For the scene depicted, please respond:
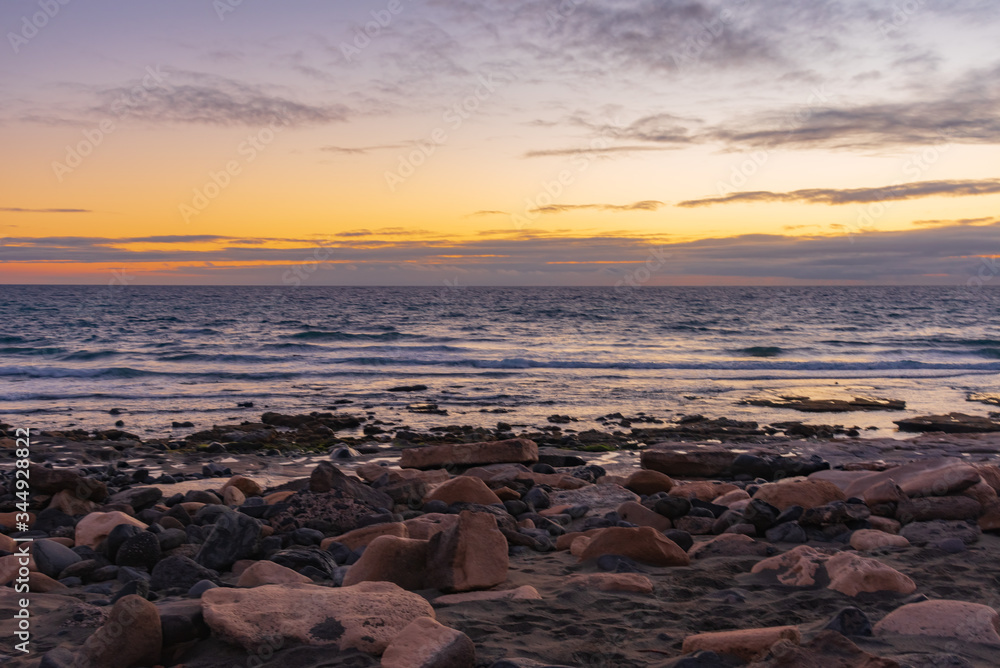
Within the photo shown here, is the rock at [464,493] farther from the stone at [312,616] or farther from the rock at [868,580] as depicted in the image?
the rock at [868,580]

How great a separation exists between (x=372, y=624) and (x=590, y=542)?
2.33 metres

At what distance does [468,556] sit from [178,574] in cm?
204

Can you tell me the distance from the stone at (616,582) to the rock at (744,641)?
1.01 meters

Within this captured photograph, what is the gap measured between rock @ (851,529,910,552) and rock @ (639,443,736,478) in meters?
4.40

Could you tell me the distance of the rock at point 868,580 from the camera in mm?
4289

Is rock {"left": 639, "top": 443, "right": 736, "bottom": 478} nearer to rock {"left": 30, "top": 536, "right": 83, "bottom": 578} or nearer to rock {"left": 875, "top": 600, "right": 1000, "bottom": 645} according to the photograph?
rock {"left": 875, "top": 600, "right": 1000, "bottom": 645}

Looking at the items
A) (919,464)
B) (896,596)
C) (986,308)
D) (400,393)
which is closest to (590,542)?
(896,596)

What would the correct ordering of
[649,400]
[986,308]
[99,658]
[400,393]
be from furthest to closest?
1. [986,308]
2. [400,393]
3. [649,400]
4. [99,658]

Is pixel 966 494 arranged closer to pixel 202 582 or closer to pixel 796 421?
pixel 202 582

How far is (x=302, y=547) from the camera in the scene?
5.66 meters

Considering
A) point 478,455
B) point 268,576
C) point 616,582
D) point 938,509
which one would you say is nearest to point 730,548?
point 616,582

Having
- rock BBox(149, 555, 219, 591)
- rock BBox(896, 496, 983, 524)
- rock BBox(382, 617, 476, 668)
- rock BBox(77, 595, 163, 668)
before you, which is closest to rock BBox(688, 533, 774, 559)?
rock BBox(896, 496, 983, 524)

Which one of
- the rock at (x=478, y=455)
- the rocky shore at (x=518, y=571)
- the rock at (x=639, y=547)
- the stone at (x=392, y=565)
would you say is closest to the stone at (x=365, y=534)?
the rocky shore at (x=518, y=571)

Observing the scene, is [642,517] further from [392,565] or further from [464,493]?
[392,565]
